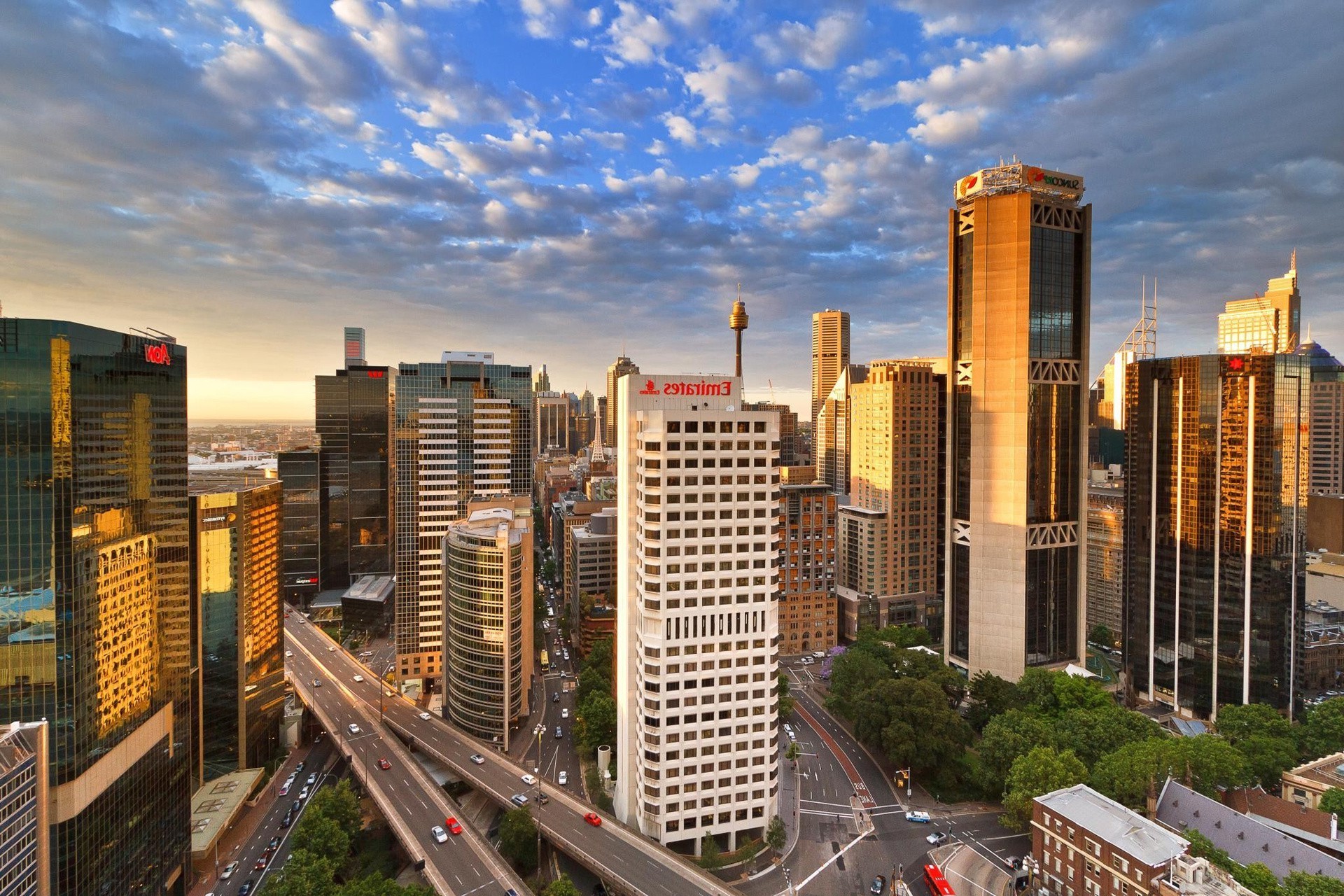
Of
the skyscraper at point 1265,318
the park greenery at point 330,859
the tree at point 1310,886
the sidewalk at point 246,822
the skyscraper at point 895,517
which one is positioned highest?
the skyscraper at point 1265,318

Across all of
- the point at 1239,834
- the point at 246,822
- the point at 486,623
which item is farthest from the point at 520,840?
the point at 1239,834

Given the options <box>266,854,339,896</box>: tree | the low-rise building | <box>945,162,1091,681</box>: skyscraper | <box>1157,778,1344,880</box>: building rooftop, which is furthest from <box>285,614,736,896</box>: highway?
<box>945,162,1091,681</box>: skyscraper

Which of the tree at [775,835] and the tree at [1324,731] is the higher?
the tree at [1324,731]

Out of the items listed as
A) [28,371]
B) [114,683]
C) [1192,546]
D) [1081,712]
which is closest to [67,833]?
[114,683]

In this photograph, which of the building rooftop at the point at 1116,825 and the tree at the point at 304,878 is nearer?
the building rooftop at the point at 1116,825

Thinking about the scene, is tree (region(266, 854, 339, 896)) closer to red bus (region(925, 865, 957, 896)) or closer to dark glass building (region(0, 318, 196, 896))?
dark glass building (region(0, 318, 196, 896))

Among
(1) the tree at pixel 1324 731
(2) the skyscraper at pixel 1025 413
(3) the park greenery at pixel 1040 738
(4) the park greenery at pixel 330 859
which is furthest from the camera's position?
(2) the skyscraper at pixel 1025 413

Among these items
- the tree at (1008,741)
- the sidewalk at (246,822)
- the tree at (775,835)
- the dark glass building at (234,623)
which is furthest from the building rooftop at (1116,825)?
the dark glass building at (234,623)

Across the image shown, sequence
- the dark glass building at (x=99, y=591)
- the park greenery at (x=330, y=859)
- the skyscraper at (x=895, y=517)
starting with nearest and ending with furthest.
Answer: the dark glass building at (x=99, y=591)
the park greenery at (x=330, y=859)
the skyscraper at (x=895, y=517)

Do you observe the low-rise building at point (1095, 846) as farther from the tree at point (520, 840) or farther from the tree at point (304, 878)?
the tree at point (304, 878)
